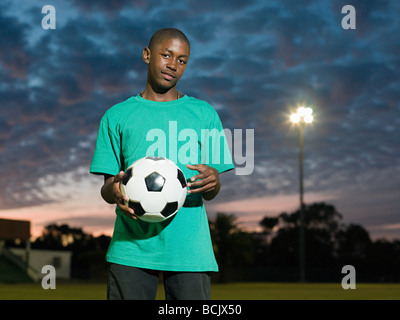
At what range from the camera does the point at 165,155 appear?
315 cm

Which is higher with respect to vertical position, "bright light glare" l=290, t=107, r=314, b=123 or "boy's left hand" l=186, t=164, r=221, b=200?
"bright light glare" l=290, t=107, r=314, b=123

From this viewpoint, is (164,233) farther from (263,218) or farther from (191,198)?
(263,218)

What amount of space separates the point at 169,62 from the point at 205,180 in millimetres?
895

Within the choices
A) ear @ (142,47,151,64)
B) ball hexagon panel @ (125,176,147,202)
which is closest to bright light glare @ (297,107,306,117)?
ear @ (142,47,151,64)

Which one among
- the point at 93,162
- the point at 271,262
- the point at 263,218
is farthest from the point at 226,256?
the point at 93,162

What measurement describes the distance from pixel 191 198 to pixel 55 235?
7306 cm

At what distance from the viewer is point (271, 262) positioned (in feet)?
189

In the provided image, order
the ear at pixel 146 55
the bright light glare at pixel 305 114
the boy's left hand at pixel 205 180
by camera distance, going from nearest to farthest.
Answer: the boy's left hand at pixel 205 180, the ear at pixel 146 55, the bright light glare at pixel 305 114

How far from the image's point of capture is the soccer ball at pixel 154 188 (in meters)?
2.93

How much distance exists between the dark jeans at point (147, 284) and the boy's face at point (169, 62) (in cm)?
124

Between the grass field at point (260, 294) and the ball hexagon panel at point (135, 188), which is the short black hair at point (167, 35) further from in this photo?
the grass field at point (260, 294)

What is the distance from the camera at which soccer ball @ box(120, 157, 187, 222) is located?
9.61 ft

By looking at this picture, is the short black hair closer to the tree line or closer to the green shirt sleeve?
the green shirt sleeve

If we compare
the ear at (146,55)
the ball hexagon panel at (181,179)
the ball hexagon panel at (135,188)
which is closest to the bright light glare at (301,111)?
the ear at (146,55)
